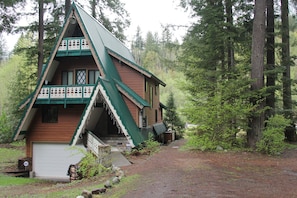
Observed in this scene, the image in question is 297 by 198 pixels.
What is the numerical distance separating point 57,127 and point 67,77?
3267 millimetres

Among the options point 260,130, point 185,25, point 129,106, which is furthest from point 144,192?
point 185,25

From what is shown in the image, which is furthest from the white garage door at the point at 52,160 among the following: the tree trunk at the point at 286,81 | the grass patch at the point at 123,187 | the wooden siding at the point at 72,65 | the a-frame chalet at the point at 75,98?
the tree trunk at the point at 286,81

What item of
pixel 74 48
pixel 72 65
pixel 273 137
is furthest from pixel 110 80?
pixel 273 137

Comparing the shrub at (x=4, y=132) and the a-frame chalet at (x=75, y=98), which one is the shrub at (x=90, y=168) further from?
the shrub at (x=4, y=132)

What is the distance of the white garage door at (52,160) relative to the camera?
15570 mm

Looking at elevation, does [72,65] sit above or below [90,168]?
above

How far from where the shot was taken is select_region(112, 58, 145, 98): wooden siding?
16.5m

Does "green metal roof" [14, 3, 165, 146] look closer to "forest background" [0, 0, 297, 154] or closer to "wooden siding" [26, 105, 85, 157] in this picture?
"wooden siding" [26, 105, 85, 157]

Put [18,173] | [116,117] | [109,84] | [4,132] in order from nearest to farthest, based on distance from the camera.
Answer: [116,117] → [109,84] → [18,173] → [4,132]

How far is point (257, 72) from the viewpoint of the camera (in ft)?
42.4

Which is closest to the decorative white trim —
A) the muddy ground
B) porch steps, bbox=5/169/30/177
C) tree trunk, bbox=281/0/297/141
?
the muddy ground

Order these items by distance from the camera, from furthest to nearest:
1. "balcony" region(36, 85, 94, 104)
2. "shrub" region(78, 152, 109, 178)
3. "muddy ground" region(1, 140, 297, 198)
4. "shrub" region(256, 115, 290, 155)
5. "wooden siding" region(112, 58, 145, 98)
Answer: "wooden siding" region(112, 58, 145, 98) → "balcony" region(36, 85, 94, 104) → "shrub" region(256, 115, 290, 155) → "shrub" region(78, 152, 109, 178) → "muddy ground" region(1, 140, 297, 198)

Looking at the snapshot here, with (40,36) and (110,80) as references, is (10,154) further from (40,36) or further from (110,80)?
(110,80)

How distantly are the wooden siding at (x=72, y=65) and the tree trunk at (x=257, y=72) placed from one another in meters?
9.43
